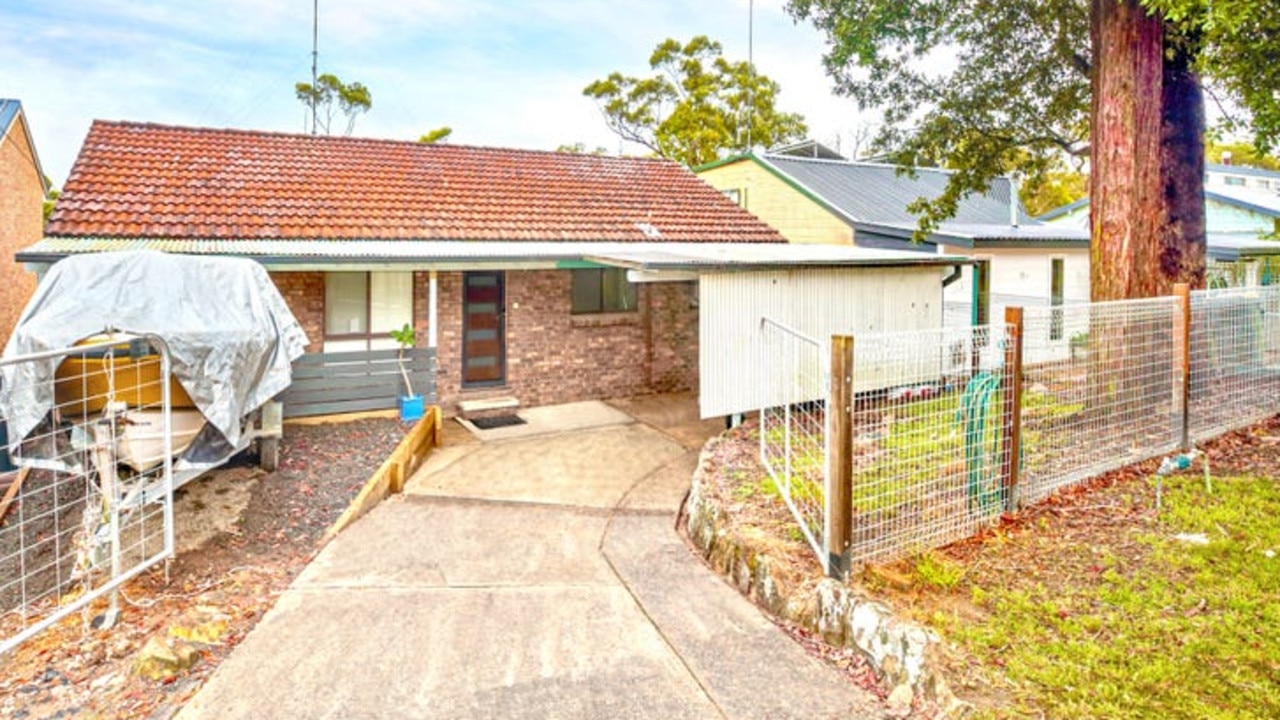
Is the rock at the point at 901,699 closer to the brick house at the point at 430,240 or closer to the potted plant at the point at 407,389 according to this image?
the brick house at the point at 430,240

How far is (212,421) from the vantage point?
624 cm

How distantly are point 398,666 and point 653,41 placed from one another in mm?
37110

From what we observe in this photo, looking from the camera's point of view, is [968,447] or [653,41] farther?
[653,41]

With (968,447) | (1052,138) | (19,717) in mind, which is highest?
(1052,138)

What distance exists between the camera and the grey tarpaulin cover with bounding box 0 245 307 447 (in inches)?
219

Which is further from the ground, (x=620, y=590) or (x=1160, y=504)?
(x=1160, y=504)

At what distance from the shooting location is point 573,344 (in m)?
12.2

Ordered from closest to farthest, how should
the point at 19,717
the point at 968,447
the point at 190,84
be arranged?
the point at 19,717 < the point at 968,447 < the point at 190,84

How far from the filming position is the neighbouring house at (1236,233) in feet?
57.4

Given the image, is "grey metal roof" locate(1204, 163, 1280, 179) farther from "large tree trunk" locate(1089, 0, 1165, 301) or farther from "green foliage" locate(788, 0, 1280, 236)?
"large tree trunk" locate(1089, 0, 1165, 301)

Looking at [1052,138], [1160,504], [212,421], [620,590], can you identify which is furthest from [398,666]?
[1052,138]

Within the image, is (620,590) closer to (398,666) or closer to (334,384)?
(398,666)

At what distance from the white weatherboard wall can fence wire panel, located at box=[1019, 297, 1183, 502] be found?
113 inches

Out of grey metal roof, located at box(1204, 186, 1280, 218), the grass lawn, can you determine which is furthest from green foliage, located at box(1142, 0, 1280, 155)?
grey metal roof, located at box(1204, 186, 1280, 218)
